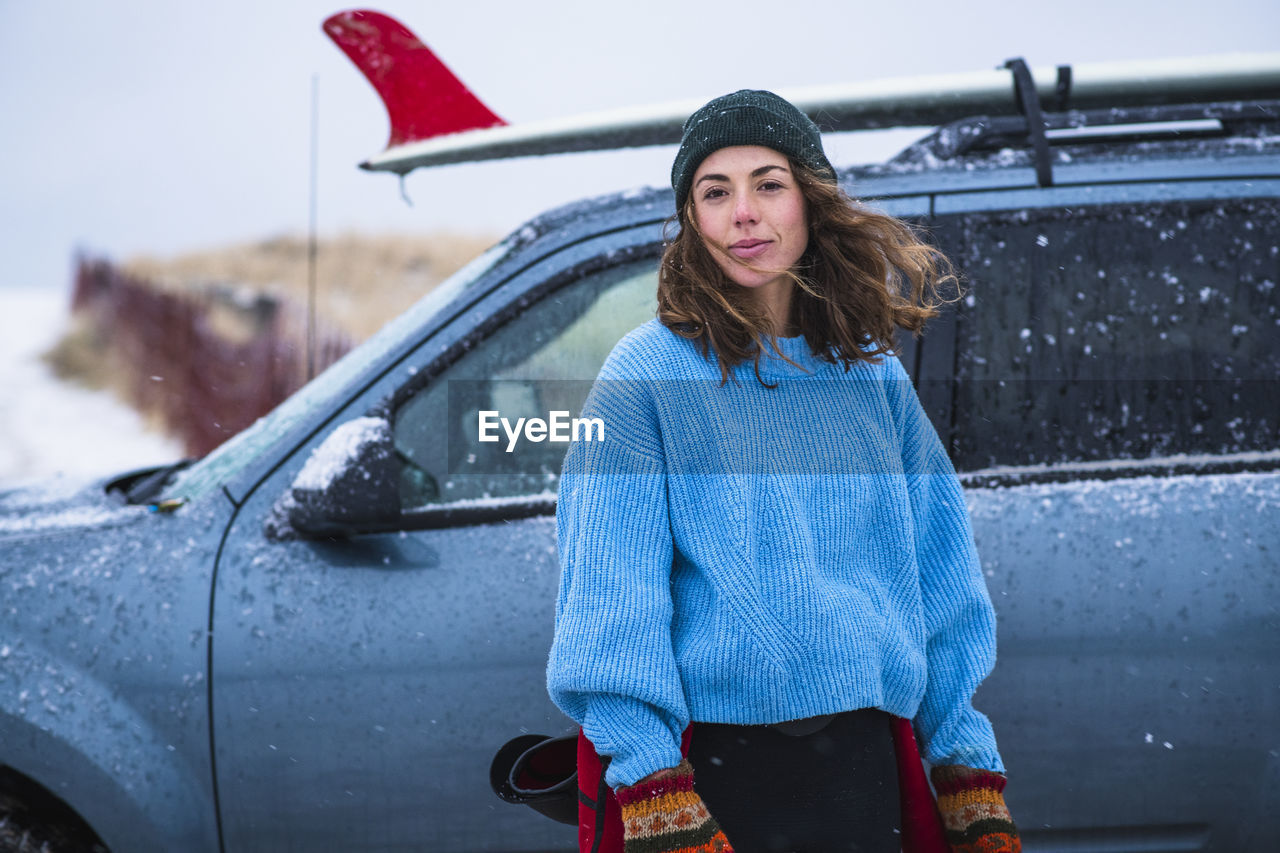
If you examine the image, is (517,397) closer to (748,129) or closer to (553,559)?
(553,559)

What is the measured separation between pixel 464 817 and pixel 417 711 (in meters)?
0.23

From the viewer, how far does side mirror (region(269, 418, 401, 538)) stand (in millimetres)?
1867

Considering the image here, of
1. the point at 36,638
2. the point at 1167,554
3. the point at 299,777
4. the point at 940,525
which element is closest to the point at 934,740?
the point at 940,525

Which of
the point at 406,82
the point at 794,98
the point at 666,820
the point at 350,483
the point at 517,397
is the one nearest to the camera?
the point at 666,820

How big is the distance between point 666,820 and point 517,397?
3.80 feet

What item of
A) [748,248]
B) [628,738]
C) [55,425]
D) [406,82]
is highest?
[406,82]

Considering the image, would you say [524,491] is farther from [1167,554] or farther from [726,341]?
[1167,554]

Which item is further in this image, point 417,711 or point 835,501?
point 417,711

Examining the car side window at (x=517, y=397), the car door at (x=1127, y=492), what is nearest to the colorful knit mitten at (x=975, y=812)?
the car door at (x=1127, y=492)

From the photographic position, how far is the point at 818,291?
4.74 feet

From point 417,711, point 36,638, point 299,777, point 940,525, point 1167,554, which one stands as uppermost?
point 940,525

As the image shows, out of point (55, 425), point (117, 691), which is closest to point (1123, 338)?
point (117, 691)

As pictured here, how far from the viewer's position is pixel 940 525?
149cm

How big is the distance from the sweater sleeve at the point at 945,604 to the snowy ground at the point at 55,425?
26.7ft
